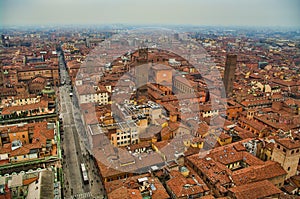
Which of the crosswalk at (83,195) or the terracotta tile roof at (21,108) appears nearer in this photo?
the crosswalk at (83,195)

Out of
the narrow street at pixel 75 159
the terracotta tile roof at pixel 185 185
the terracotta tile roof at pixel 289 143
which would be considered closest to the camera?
the terracotta tile roof at pixel 185 185

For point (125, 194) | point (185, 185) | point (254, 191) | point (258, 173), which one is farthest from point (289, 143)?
point (125, 194)

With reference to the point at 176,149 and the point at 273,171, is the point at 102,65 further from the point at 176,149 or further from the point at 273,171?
the point at 273,171

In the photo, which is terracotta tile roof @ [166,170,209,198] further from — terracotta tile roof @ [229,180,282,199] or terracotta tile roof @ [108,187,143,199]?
terracotta tile roof @ [108,187,143,199]

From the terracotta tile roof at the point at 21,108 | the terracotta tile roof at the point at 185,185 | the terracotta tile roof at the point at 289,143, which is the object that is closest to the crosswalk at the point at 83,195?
the terracotta tile roof at the point at 185,185

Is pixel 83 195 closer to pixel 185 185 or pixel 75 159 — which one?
pixel 75 159

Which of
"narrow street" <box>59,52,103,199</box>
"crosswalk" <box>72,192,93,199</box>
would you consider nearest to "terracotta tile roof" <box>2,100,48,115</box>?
"narrow street" <box>59,52,103,199</box>

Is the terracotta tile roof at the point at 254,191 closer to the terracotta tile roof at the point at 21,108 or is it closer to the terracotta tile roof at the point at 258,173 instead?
the terracotta tile roof at the point at 258,173

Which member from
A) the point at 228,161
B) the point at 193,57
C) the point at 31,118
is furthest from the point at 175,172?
the point at 193,57
